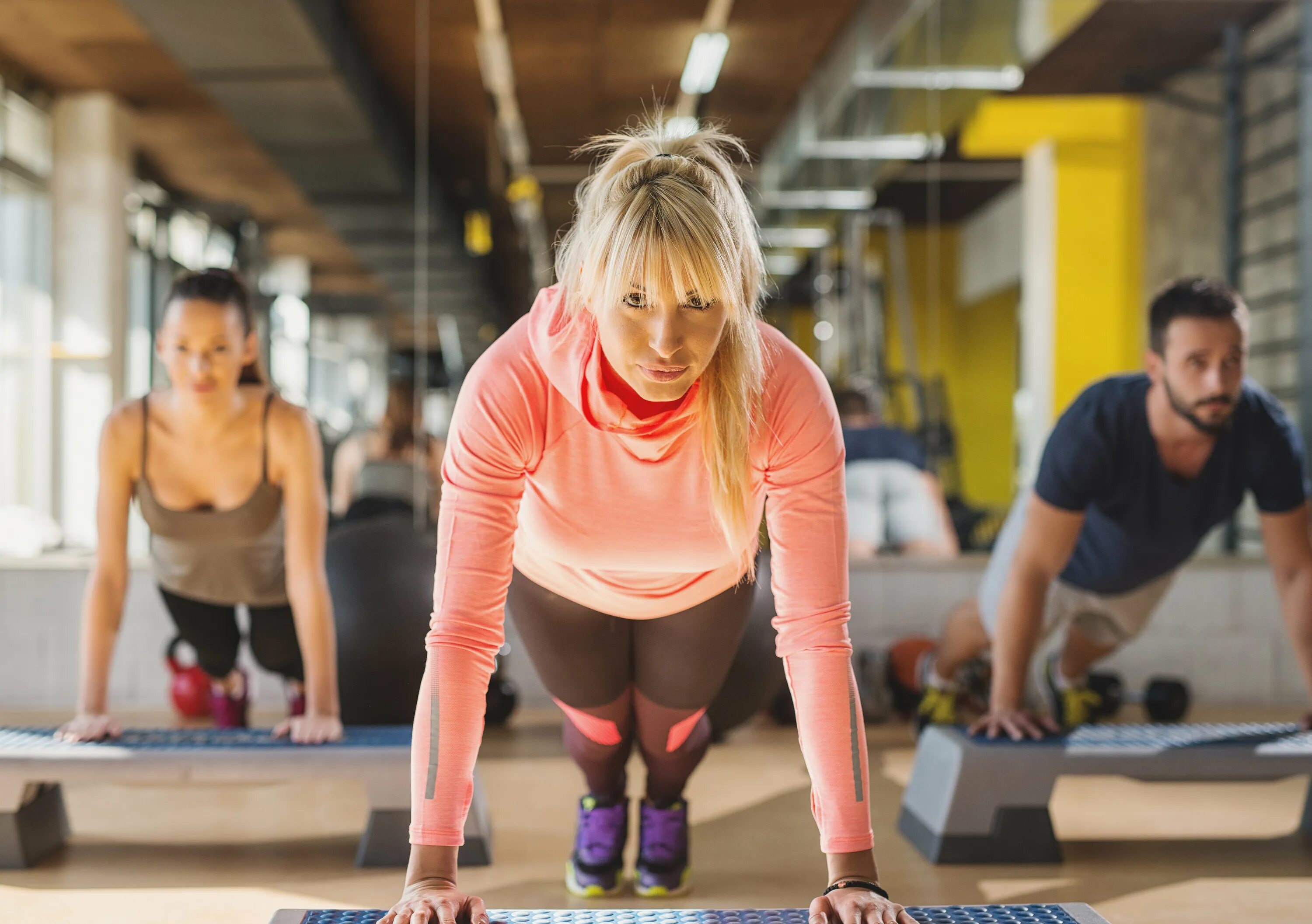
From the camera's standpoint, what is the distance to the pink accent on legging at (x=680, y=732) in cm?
178

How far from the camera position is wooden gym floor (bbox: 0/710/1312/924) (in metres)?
1.85

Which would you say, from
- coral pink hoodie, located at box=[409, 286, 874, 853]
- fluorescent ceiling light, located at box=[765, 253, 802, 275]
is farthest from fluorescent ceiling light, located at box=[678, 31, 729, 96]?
coral pink hoodie, located at box=[409, 286, 874, 853]

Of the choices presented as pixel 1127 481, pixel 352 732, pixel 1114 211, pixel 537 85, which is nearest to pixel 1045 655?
pixel 1127 481

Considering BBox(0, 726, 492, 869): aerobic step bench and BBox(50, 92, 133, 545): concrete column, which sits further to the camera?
BBox(50, 92, 133, 545): concrete column

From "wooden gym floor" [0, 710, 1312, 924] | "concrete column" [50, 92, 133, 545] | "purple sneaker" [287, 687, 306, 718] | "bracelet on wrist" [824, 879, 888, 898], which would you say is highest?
"concrete column" [50, 92, 133, 545]

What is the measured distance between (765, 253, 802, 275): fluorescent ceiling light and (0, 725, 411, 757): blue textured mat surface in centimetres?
251

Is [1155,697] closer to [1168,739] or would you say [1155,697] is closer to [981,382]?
[1168,739]

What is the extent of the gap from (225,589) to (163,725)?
2.72ft

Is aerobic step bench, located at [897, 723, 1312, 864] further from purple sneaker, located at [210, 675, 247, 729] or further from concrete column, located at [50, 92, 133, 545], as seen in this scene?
concrete column, located at [50, 92, 133, 545]

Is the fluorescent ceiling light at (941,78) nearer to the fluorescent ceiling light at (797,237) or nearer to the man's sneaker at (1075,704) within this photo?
the fluorescent ceiling light at (797,237)

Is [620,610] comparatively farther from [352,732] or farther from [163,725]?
[163,725]

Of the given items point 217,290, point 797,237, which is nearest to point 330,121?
point 797,237

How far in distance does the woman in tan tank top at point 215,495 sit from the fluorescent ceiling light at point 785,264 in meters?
2.20

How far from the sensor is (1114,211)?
423cm
